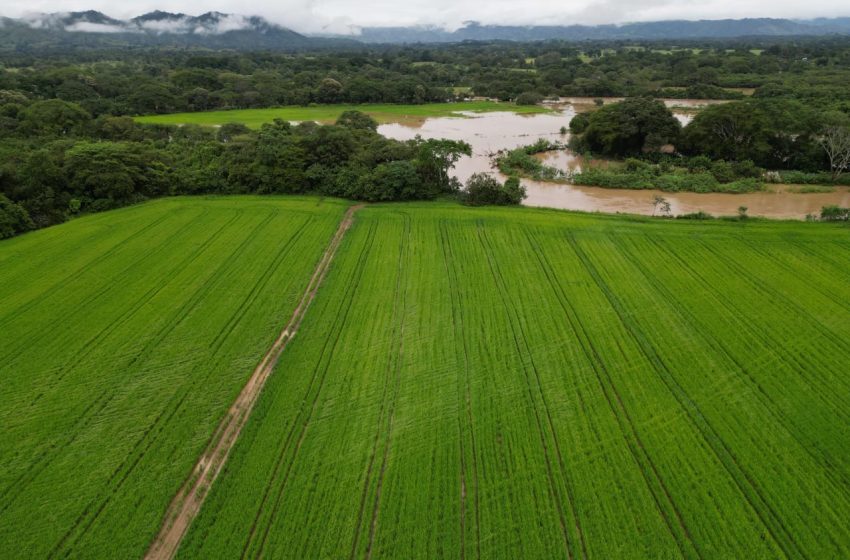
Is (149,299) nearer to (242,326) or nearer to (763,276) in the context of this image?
(242,326)

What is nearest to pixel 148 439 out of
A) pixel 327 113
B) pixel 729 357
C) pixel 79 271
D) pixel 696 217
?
pixel 79 271

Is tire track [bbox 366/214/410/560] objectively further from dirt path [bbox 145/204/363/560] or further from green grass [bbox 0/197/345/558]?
green grass [bbox 0/197/345/558]

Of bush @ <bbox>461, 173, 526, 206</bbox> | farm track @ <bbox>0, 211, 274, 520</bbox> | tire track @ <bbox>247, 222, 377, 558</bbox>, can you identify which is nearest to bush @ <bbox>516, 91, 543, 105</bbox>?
bush @ <bbox>461, 173, 526, 206</bbox>

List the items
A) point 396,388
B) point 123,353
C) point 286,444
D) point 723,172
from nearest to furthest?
point 286,444 < point 396,388 < point 123,353 < point 723,172

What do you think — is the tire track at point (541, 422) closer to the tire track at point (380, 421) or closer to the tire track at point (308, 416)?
the tire track at point (380, 421)

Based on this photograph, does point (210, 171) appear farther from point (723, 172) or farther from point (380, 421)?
point (723, 172)

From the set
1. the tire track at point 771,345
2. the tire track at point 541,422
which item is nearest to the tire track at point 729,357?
the tire track at point 771,345
